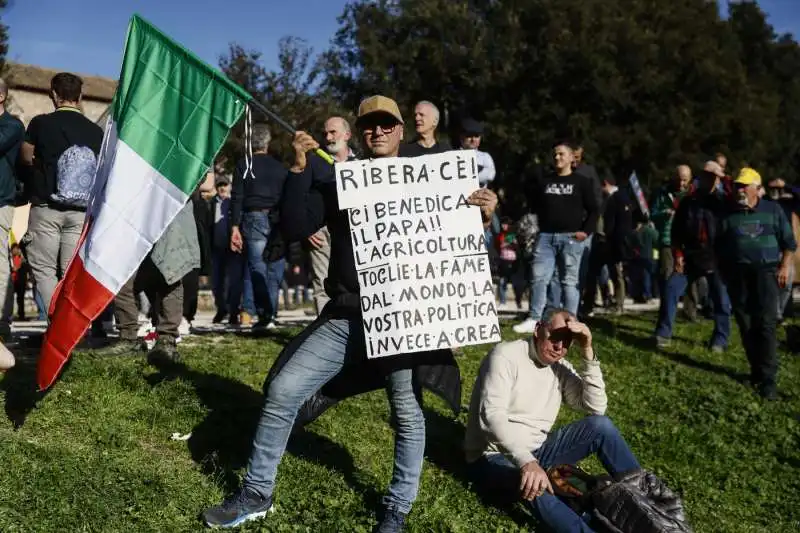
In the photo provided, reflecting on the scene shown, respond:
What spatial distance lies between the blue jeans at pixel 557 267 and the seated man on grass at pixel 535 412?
164 inches

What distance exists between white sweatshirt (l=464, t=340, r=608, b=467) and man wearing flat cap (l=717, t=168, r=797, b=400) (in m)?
4.24

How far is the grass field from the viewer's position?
5305 mm

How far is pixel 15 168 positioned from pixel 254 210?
116 inches

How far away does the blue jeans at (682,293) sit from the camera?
10.9 meters

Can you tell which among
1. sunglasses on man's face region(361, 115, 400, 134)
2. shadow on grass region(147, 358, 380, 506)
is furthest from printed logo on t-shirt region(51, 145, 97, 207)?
sunglasses on man's face region(361, 115, 400, 134)

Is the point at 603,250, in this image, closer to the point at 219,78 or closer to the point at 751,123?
the point at 219,78

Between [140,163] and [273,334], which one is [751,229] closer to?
[273,334]

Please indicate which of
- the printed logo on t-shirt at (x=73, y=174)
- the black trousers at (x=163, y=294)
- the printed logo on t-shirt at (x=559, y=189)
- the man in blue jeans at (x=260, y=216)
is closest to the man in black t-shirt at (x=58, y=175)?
the printed logo on t-shirt at (x=73, y=174)

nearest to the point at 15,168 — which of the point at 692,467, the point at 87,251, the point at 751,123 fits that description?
the point at 87,251

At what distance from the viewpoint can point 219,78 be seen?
556cm

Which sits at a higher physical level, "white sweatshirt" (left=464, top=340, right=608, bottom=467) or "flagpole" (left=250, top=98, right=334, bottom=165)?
"flagpole" (left=250, top=98, right=334, bottom=165)

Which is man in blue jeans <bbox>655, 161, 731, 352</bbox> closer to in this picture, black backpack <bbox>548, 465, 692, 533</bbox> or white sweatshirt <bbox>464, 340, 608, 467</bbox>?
white sweatshirt <bbox>464, 340, 608, 467</bbox>

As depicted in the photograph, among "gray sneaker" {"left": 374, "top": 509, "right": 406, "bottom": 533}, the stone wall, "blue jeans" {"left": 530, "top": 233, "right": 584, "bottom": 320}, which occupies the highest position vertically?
the stone wall

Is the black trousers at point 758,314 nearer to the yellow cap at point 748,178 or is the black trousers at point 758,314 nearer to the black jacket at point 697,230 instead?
the yellow cap at point 748,178
